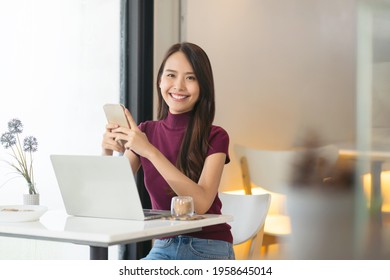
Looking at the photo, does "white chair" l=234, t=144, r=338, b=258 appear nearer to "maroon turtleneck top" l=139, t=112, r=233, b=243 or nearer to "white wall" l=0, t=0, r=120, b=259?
"white wall" l=0, t=0, r=120, b=259

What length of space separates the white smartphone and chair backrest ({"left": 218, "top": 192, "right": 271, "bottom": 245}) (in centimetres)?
120

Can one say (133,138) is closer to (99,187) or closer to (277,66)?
(99,187)

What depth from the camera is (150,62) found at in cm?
419

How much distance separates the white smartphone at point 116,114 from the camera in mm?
2207

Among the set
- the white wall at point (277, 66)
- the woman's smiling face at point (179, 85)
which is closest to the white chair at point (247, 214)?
the white wall at point (277, 66)

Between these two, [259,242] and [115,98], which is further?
[115,98]

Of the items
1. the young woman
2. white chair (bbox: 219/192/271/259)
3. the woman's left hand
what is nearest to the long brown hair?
the young woman

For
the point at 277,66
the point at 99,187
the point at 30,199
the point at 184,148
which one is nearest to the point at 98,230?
the point at 99,187

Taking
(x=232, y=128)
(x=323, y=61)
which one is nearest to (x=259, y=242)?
(x=232, y=128)

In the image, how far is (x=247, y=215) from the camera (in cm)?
333

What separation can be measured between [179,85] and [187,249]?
1.88 ft

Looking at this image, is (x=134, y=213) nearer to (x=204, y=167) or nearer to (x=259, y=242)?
(x=204, y=167)

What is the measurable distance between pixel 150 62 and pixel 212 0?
0.52 m

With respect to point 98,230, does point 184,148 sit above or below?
above
